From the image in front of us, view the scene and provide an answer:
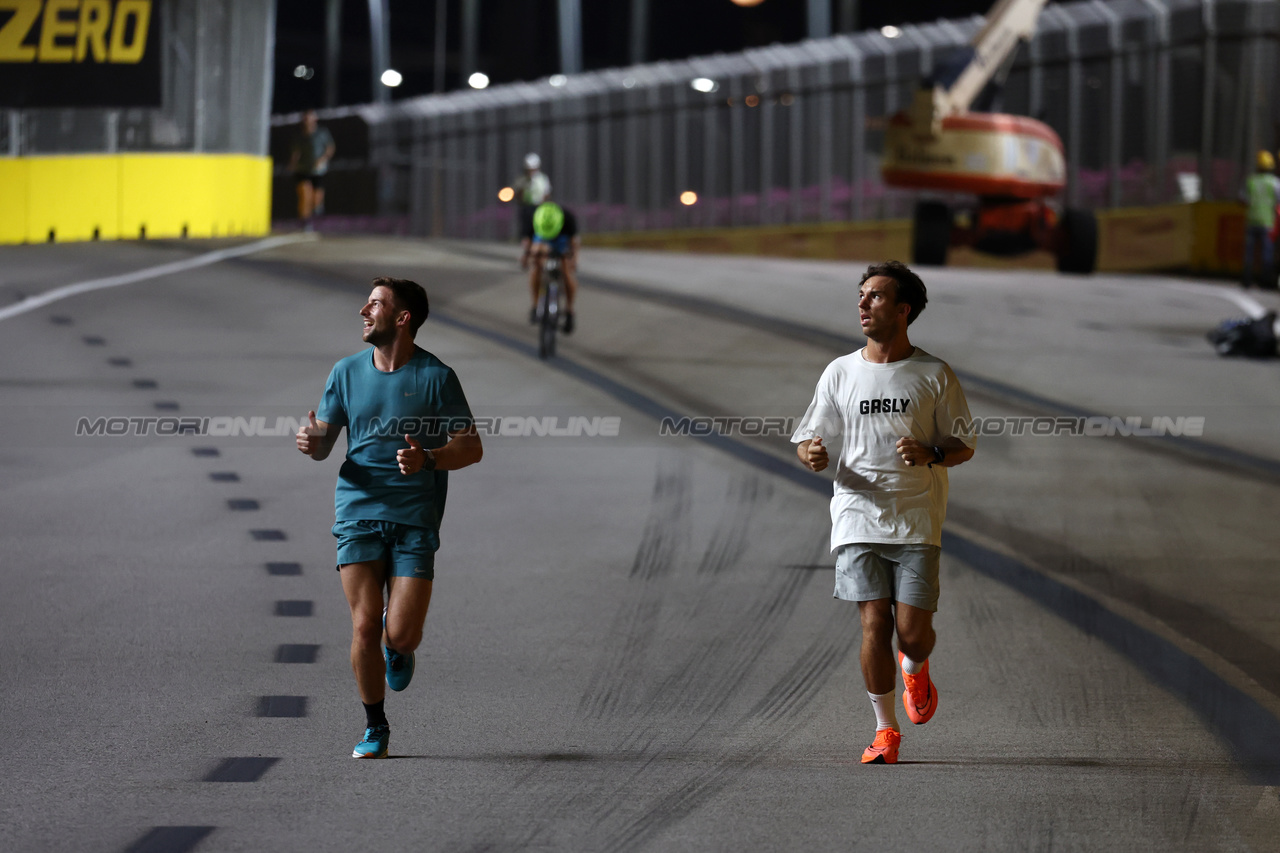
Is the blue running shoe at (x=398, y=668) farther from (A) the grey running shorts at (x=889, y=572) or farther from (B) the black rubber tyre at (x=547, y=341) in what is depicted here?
(B) the black rubber tyre at (x=547, y=341)

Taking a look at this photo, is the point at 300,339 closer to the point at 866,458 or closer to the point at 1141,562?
the point at 1141,562

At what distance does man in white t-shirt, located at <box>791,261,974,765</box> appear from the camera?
5.27m

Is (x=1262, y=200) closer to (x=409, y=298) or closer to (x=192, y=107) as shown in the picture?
(x=192, y=107)

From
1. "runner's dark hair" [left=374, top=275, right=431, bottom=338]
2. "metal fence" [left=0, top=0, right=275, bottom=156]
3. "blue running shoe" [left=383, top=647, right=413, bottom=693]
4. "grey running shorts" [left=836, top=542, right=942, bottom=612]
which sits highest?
"metal fence" [left=0, top=0, right=275, bottom=156]

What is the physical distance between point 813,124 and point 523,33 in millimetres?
26324

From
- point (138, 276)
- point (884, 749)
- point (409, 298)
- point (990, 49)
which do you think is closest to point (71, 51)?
point (138, 276)

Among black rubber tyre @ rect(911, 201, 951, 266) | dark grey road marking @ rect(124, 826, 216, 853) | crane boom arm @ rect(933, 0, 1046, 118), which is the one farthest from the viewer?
black rubber tyre @ rect(911, 201, 951, 266)

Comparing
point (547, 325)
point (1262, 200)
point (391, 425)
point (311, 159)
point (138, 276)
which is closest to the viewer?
point (391, 425)

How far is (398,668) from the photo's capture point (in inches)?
212

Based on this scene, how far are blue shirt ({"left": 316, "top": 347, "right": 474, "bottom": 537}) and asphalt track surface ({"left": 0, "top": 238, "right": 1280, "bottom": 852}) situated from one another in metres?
0.85

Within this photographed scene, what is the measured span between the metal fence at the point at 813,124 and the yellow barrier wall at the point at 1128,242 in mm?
296
